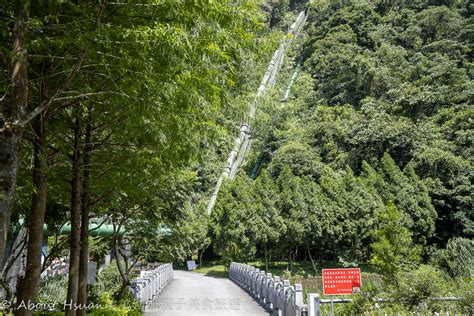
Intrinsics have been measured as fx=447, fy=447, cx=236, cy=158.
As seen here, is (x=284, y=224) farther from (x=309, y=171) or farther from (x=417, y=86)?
(x=417, y=86)

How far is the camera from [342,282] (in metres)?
8.51

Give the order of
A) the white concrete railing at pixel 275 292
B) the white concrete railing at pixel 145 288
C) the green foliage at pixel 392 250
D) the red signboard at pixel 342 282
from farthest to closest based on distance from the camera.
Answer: the green foliage at pixel 392 250 → the white concrete railing at pixel 145 288 → the white concrete railing at pixel 275 292 → the red signboard at pixel 342 282

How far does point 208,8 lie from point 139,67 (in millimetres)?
996

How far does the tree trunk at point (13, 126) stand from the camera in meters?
3.96

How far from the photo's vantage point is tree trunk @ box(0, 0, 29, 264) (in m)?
3.96

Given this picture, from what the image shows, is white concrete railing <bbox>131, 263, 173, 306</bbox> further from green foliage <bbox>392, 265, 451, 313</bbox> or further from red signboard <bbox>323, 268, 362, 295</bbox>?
green foliage <bbox>392, 265, 451, 313</bbox>

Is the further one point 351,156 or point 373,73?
point 373,73

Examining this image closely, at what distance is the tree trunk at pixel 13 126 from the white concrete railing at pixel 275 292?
6.53 metres

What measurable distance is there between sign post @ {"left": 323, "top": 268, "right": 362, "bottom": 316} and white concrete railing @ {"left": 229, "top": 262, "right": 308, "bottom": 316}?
0.78 metres

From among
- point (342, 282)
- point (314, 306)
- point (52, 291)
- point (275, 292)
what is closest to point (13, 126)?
point (314, 306)

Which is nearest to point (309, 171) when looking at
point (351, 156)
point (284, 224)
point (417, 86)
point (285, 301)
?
point (351, 156)

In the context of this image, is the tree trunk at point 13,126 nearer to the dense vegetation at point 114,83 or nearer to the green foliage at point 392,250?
the dense vegetation at point 114,83

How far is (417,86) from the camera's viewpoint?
51.5 m

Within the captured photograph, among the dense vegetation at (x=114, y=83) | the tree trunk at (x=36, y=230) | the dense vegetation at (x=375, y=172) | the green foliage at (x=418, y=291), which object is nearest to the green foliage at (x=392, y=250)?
the dense vegetation at (x=375, y=172)
